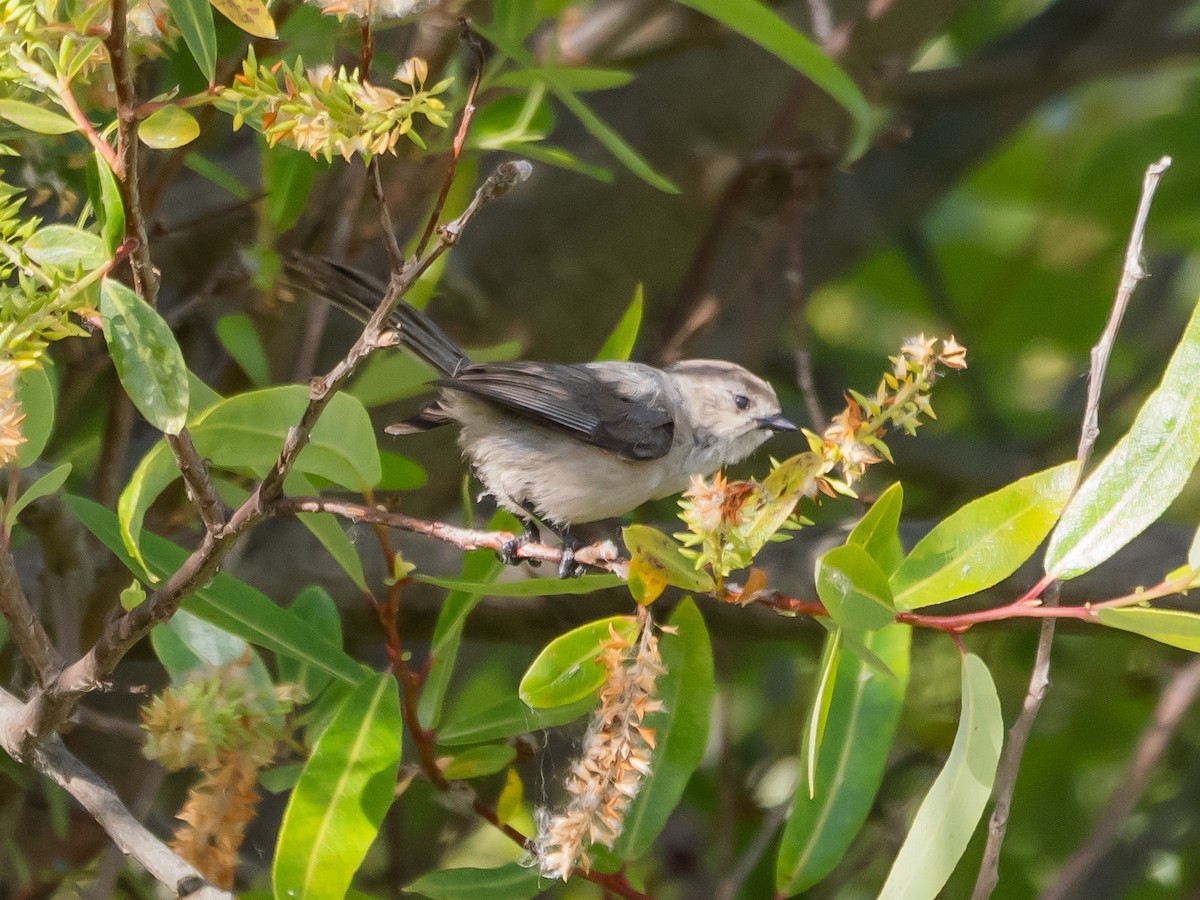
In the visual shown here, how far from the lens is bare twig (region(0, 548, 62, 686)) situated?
5.83 ft

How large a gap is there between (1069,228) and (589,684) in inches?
153

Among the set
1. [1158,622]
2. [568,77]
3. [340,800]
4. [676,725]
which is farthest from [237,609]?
[1158,622]

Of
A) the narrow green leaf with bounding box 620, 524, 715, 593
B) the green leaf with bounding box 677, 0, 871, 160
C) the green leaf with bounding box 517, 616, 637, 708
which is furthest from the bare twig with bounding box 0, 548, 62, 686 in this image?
the green leaf with bounding box 677, 0, 871, 160

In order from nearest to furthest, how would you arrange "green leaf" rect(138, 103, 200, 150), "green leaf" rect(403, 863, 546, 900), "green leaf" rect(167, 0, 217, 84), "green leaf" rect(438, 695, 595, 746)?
1. "green leaf" rect(138, 103, 200, 150)
2. "green leaf" rect(167, 0, 217, 84)
3. "green leaf" rect(403, 863, 546, 900)
4. "green leaf" rect(438, 695, 595, 746)

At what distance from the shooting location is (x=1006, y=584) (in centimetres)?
296

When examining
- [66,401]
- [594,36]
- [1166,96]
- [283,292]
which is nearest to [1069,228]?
[1166,96]

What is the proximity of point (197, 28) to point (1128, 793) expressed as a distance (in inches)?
89.0

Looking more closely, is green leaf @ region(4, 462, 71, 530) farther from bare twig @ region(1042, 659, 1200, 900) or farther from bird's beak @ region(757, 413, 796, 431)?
bird's beak @ region(757, 413, 796, 431)

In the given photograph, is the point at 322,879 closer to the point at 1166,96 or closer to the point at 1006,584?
the point at 1006,584

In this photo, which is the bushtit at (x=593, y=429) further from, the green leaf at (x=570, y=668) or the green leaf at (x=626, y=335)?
the green leaf at (x=570, y=668)

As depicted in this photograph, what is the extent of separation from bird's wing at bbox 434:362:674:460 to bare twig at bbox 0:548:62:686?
56.9 inches

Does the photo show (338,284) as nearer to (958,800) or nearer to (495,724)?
(495,724)

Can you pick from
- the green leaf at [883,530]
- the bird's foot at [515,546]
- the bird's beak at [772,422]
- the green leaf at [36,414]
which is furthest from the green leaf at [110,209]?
the bird's beak at [772,422]

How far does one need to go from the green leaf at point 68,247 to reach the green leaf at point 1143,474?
1337 mm
